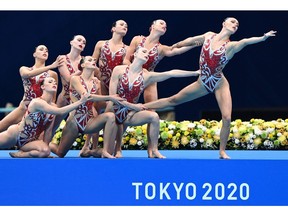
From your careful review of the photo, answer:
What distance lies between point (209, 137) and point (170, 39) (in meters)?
2.89

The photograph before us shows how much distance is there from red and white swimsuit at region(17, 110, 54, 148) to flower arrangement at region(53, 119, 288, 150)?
8.71ft

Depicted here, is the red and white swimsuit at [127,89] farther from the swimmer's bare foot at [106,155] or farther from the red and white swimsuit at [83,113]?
the swimmer's bare foot at [106,155]

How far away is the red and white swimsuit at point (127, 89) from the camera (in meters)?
12.8

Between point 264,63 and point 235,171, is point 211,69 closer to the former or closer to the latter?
point 235,171

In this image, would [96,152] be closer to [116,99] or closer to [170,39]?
[116,99]

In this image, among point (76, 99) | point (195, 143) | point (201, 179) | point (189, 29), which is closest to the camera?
point (201, 179)

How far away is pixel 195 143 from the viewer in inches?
609

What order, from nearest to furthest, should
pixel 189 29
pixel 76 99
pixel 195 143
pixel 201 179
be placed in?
pixel 201 179 → pixel 76 99 → pixel 195 143 → pixel 189 29

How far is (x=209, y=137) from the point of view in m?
15.5

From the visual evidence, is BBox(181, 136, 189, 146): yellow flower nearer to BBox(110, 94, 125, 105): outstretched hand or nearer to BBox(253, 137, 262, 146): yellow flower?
BBox(253, 137, 262, 146): yellow flower

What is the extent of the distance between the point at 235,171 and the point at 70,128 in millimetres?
2194

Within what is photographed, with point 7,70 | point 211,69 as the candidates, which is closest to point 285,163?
point 211,69

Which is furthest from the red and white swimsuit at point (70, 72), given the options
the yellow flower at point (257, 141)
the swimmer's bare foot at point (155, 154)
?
the yellow flower at point (257, 141)

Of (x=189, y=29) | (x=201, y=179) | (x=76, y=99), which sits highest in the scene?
(x=189, y=29)
